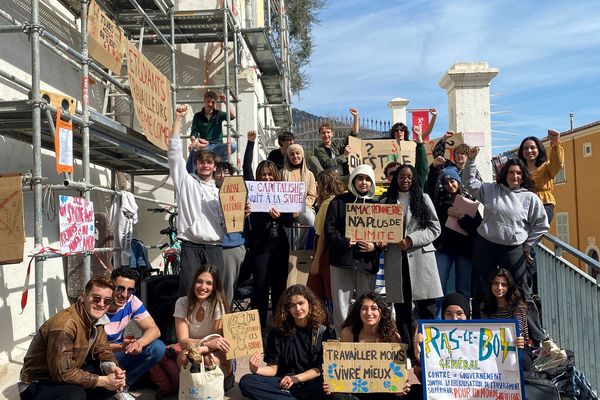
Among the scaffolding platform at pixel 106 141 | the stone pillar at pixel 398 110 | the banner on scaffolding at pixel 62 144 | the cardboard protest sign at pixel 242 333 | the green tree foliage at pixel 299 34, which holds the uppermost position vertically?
the green tree foliage at pixel 299 34

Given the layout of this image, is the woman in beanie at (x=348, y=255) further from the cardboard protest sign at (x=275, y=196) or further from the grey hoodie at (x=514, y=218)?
the grey hoodie at (x=514, y=218)

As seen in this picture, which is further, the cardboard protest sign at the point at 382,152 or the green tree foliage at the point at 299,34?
the green tree foliage at the point at 299,34

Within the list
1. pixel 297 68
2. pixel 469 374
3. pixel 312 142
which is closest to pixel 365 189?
pixel 469 374

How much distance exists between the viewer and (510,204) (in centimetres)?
528

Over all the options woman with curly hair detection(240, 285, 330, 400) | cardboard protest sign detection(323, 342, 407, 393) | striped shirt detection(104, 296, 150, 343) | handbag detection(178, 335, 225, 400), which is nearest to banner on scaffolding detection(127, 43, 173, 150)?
striped shirt detection(104, 296, 150, 343)

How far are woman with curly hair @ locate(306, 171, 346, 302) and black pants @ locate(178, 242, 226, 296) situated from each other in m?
0.87

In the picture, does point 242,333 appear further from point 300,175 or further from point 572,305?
point 572,305

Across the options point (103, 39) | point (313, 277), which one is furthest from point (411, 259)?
point (103, 39)

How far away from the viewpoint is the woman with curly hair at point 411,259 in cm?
492

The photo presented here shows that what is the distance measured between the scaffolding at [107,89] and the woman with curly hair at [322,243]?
2.12 metres

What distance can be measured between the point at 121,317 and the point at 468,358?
263cm

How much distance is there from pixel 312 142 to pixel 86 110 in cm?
1321

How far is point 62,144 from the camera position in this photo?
196 inches

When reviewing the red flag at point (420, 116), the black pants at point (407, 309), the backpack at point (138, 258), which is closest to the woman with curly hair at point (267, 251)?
the black pants at point (407, 309)
